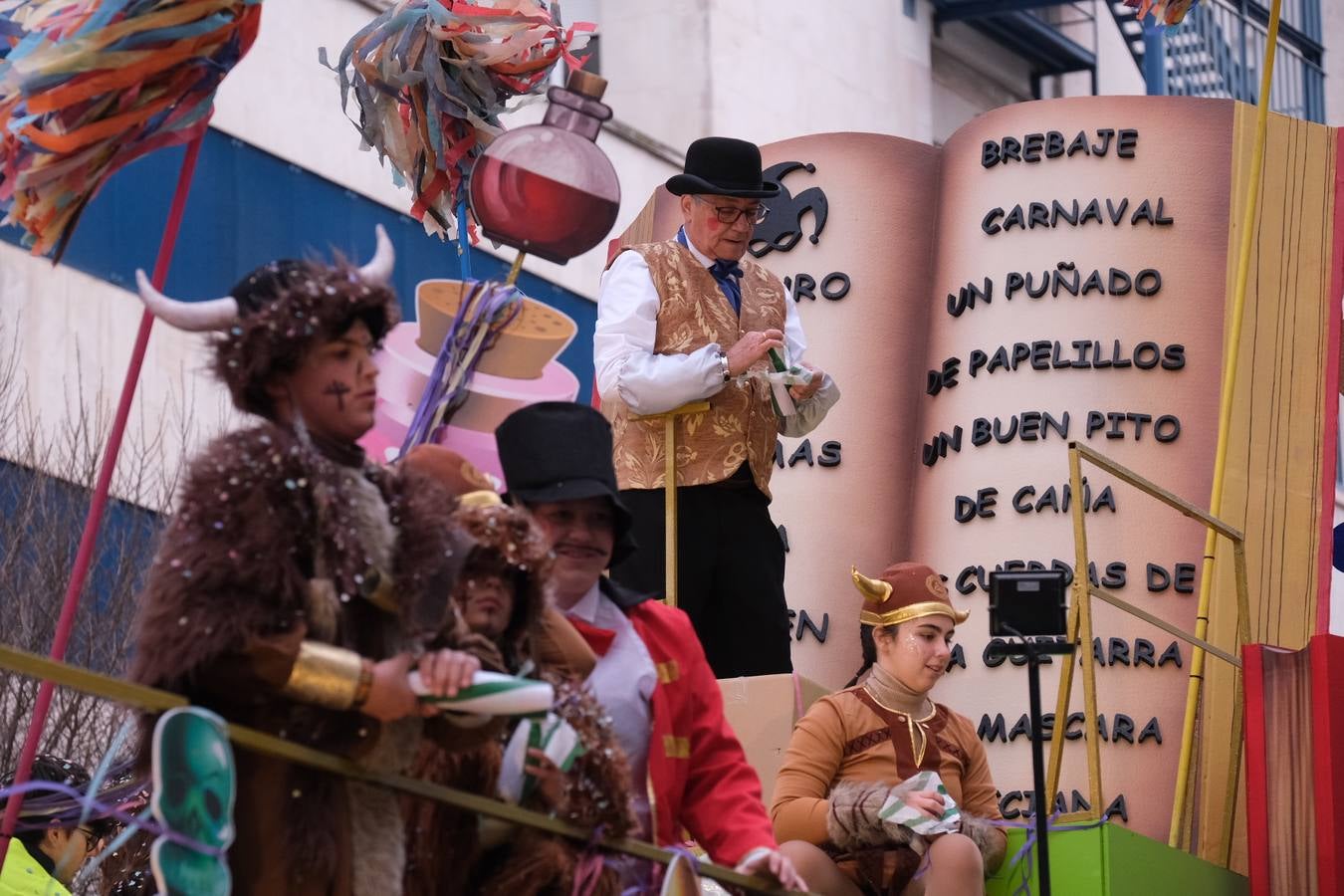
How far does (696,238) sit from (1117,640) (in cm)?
232

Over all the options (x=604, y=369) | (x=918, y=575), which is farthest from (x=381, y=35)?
(x=918, y=575)

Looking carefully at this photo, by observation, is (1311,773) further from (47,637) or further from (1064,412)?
(47,637)

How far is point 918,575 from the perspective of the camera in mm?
6457

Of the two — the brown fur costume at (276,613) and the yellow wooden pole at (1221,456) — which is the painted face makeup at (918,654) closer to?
the yellow wooden pole at (1221,456)

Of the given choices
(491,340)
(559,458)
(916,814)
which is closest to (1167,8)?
(916,814)

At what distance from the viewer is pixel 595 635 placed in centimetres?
446

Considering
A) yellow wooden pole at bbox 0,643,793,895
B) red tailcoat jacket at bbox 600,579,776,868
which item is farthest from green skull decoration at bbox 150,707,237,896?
red tailcoat jacket at bbox 600,579,776,868

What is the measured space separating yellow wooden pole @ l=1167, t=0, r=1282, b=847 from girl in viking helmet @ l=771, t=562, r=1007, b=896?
3.75 feet

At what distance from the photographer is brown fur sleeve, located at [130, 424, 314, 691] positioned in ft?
11.8

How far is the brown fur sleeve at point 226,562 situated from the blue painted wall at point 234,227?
10997 millimetres

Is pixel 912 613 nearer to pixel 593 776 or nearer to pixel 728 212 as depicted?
pixel 728 212

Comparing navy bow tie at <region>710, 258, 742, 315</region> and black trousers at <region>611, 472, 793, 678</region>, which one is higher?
navy bow tie at <region>710, 258, 742, 315</region>

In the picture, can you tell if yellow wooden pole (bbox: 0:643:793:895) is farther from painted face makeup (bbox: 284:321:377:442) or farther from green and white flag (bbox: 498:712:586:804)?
painted face makeup (bbox: 284:321:377:442)

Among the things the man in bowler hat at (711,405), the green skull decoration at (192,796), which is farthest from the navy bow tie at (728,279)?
the green skull decoration at (192,796)
